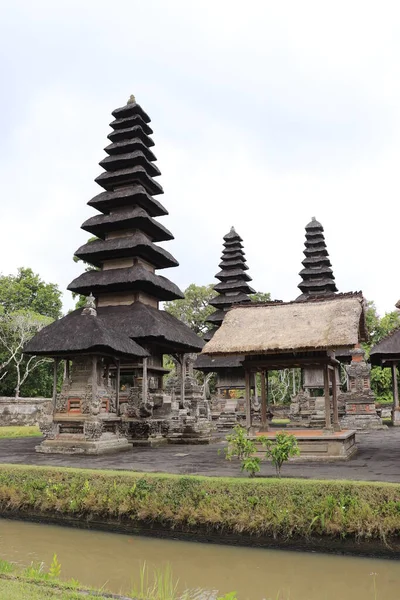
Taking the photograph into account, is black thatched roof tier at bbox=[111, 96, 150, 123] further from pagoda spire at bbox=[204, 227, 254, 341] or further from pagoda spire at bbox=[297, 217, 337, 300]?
pagoda spire at bbox=[297, 217, 337, 300]

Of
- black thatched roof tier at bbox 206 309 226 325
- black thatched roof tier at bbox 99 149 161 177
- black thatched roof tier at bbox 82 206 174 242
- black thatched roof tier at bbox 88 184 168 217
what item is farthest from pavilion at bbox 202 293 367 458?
black thatched roof tier at bbox 206 309 226 325

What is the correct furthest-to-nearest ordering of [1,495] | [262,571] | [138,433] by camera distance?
[138,433], [1,495], [262,571]

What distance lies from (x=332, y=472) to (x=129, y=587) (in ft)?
17.9

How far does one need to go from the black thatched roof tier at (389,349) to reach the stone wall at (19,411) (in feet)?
60.0

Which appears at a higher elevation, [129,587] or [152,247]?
[152,247]

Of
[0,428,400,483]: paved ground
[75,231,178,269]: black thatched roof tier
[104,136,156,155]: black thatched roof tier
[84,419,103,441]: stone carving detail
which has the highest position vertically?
[104,136,156,155]: black thatched roof tier

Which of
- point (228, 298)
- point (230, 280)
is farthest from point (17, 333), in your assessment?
point (230, 280)

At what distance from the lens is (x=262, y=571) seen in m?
6.88

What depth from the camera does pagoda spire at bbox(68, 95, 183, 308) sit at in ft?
72.2

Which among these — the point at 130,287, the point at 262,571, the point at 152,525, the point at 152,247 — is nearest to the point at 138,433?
the point at 130,287

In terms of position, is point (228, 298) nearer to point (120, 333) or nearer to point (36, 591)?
point (120, 333)

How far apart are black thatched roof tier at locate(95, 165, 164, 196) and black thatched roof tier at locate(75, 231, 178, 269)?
2.75 metres

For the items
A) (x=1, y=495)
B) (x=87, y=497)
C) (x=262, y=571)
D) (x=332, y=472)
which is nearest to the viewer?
(x=262, y=571)

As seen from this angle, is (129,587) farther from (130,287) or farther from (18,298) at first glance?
(18,298)
